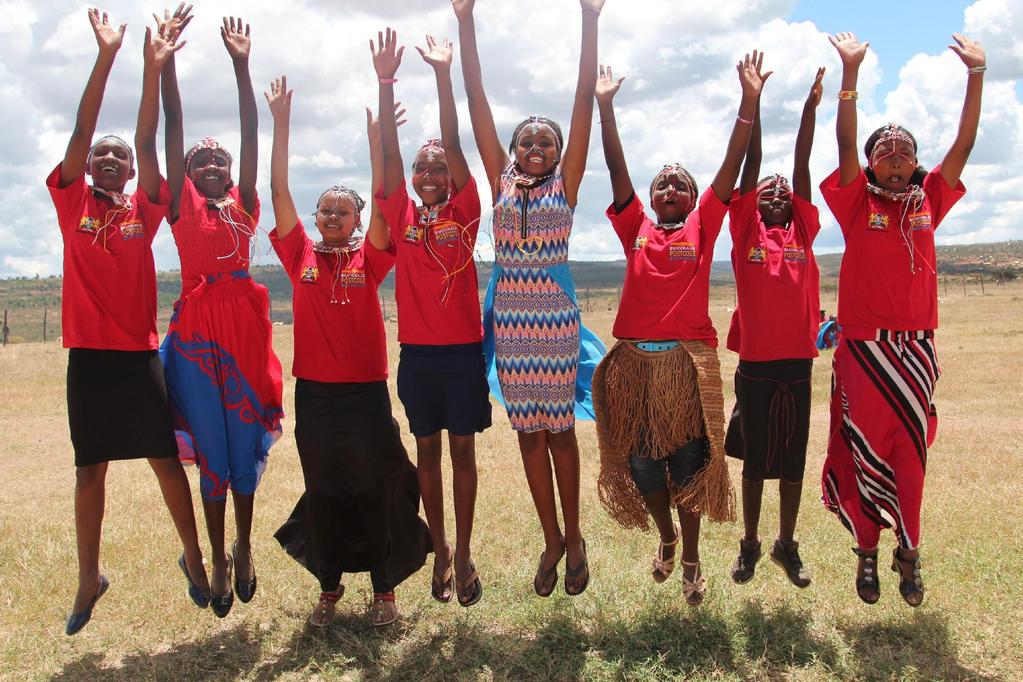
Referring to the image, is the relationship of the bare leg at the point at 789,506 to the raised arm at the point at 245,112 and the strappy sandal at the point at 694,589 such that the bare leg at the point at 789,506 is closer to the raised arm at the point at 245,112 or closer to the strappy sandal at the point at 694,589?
the strappy sandal at the point at 694,589

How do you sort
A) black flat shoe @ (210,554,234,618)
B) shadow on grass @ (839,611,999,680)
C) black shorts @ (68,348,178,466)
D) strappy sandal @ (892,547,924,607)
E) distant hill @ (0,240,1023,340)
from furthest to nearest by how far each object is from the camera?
distant hill @ (0,240,1023,340) → black flat shoe @ (210,554,234,618) → black shorts @ (68,348,178,466) → strappy sandal @ (892,547,924,607) → shadow on grass @ (839,611,999,680)

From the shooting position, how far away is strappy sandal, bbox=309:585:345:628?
5070 millimetres

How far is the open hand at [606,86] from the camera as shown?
4.86 m

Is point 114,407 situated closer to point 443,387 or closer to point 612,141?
point 443,387

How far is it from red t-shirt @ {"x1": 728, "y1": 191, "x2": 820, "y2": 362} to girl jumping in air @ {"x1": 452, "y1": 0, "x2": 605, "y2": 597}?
3.43ft

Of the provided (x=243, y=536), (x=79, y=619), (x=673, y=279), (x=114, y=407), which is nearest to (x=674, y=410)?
(x=673, y=279)

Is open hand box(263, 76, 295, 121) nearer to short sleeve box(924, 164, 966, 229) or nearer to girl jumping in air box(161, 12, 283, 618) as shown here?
girl jumping in air box(161, 12, 283, 618)

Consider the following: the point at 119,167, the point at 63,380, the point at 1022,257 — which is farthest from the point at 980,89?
the point at 1022,257

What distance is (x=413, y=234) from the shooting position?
15.7 feet

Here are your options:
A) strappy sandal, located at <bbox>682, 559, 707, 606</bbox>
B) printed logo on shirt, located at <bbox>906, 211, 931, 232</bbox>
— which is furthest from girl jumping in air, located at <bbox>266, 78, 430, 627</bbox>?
printed logo on shirt, located at <bbox>906, 211, 931, 232</bbox>

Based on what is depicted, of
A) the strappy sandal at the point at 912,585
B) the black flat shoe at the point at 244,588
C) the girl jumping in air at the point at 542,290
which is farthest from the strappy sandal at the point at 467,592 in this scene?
the strappy sandal at the point at 912,585

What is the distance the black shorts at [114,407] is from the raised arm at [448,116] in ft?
6.38

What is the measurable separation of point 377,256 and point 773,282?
2.21 m

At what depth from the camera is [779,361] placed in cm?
519
